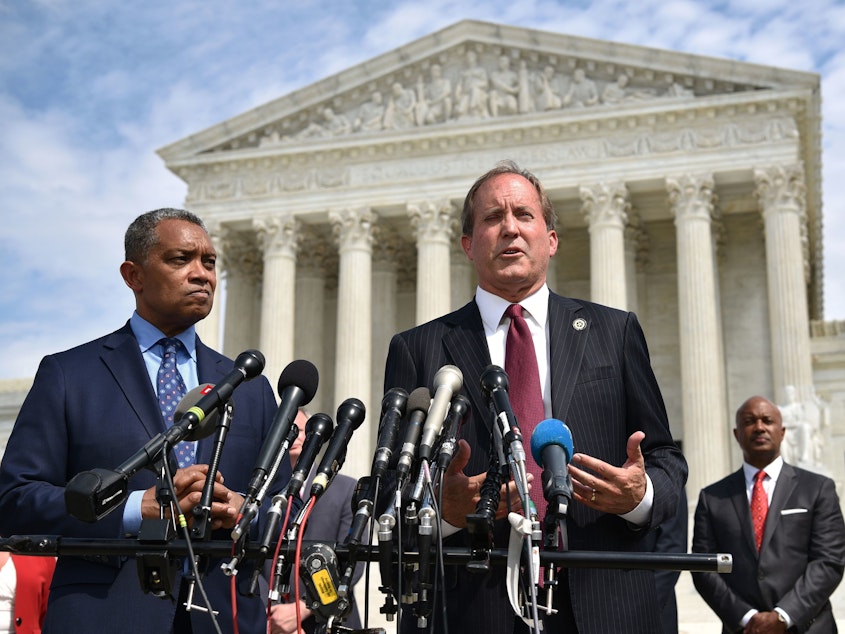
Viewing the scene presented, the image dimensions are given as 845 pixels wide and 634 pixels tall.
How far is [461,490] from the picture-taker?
395 cm

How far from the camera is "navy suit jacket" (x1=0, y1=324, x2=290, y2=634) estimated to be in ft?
14.7

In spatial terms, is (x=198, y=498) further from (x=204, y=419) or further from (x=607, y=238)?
(x=607, y=238)

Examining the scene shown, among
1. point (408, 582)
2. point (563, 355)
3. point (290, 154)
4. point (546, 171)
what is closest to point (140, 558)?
point (408, 582)

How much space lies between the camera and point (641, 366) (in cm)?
471

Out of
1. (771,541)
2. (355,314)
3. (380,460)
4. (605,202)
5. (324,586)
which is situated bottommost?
(771,541)

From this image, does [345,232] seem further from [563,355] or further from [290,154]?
[563,355]

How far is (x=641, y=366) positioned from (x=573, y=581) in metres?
1.08

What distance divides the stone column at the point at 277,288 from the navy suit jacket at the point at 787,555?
26780 mm

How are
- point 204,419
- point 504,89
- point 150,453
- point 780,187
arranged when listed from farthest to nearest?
point 504,89, point 780,187, point 204,419, point 150,453

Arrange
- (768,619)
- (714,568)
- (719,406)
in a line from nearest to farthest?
(714,568), (768,619), (719,406)

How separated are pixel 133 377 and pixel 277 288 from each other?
104ft

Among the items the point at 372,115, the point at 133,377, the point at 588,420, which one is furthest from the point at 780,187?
the point at 133,377

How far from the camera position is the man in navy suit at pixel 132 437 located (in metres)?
4.47

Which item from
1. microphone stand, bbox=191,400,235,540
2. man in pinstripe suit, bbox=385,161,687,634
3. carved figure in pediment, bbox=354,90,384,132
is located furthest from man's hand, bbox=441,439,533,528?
carved figure in pediment, bbox=354,90,384,132
